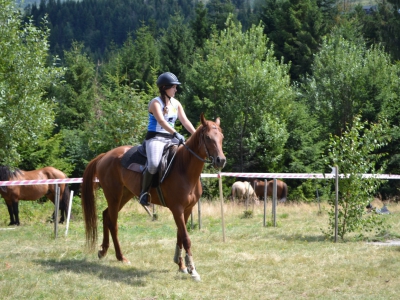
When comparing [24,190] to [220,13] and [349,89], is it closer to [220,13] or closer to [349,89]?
[349,89]

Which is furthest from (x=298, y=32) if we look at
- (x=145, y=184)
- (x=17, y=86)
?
(x=145, y=184)

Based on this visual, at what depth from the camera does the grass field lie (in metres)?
7.05

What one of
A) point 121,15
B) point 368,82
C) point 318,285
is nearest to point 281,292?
point 318,285

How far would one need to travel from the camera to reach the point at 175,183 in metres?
8.32

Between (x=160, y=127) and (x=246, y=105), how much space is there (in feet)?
85.3

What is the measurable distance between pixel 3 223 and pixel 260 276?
1052 centimetres

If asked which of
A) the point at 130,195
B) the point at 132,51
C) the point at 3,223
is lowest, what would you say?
the point at 3,223

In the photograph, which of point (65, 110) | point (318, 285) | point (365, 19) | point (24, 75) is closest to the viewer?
point (318, 285)

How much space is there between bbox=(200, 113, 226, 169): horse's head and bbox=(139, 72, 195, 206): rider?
48 centimetres

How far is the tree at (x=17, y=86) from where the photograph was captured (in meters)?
18.8

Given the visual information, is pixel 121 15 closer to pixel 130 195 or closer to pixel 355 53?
pixel 355 53

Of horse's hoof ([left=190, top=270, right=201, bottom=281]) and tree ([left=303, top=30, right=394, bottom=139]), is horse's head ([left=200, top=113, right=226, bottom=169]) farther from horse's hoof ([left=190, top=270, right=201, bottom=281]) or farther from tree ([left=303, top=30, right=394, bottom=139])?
tree ([left=303, top=30, right=394, bottom=139])

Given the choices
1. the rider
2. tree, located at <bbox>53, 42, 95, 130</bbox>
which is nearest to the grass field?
the rider

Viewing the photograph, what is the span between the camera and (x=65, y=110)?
141ft
